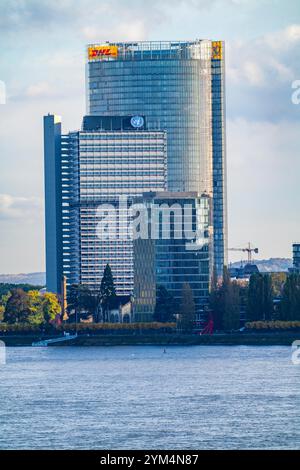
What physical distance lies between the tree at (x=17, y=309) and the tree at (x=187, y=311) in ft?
65.8

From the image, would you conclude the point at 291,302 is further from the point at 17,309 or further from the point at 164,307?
the point at 17,309

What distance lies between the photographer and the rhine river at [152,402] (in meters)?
67.2

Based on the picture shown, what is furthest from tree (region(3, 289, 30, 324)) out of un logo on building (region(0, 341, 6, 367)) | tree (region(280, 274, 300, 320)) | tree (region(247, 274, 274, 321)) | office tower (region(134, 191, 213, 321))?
tree (region(280, 274, 300, 320))

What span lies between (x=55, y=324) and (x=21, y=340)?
12.4m

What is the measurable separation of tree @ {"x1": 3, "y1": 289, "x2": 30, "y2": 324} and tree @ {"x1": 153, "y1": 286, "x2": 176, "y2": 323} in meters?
14.8

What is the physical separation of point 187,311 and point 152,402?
76.6 meters

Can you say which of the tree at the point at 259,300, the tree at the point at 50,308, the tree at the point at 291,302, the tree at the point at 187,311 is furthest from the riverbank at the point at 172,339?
the tree at the point at 50,308

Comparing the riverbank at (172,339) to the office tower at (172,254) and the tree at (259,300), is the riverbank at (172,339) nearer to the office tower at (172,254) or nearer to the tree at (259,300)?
the tree at (259,300)

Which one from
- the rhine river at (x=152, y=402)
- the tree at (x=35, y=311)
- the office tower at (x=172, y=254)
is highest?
the office tower at (x=172, y=254)

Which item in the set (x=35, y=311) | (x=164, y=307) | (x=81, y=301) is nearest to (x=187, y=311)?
(x=164, y=307)

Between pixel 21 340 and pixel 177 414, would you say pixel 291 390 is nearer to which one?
pixel 177 414

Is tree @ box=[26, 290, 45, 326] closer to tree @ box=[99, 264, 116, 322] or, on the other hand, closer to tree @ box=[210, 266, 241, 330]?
tree @ box=[99, 264, 116, 322]

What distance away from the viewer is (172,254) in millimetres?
168500

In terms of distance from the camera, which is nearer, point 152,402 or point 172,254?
point 152,402
